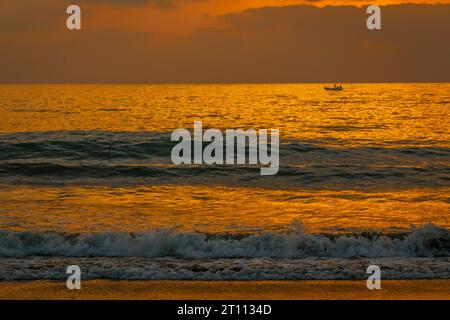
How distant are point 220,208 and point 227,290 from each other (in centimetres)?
726

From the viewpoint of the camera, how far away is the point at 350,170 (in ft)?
78.5

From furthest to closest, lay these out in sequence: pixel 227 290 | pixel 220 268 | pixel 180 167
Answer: pixel 180 167 < pixel 220 268 < pixel 227 290

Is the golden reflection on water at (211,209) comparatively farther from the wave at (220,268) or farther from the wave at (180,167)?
the wave at (220,268)

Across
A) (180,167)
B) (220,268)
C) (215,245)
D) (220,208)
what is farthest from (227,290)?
(180,167)

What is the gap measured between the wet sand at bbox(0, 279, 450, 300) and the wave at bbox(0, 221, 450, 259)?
84.3 inches

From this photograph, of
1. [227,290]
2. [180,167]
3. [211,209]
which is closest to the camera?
[227,290]

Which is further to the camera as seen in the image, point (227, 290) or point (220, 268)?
point (220, 268)

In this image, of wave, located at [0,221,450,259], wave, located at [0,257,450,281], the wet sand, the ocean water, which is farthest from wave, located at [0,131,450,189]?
the wet sand

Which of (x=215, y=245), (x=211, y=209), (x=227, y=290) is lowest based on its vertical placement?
(x=227, y=290)

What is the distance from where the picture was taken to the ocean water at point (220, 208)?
35.5 ft

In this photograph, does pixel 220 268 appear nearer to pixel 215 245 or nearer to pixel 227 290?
pixel 227 290

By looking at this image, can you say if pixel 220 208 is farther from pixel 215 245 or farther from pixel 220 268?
pixel 220 268

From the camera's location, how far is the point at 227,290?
9.08m

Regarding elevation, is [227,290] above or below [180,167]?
below
